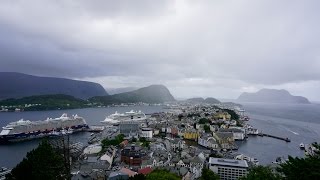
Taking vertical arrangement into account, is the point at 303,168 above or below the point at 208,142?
above

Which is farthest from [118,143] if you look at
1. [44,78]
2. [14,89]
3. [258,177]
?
[44,78]

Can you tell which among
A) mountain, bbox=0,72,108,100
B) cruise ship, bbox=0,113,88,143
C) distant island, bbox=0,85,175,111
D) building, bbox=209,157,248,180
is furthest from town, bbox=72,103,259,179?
mountain, bbox=0,72,108,100

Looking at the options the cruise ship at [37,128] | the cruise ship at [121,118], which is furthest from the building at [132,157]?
the cruise ship at [121,118]

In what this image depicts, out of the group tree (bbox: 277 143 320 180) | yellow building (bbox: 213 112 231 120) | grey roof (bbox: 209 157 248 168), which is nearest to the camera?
tree (bbox: 277 143 320 180)

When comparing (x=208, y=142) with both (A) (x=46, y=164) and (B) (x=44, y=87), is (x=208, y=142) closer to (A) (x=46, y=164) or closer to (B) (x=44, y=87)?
(A) (x=46, y=164)

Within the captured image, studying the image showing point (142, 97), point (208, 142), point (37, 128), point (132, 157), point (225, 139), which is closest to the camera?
point (132, 157)

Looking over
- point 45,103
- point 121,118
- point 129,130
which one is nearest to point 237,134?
point 129,130

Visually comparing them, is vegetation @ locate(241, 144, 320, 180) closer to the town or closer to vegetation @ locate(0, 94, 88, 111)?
the town
